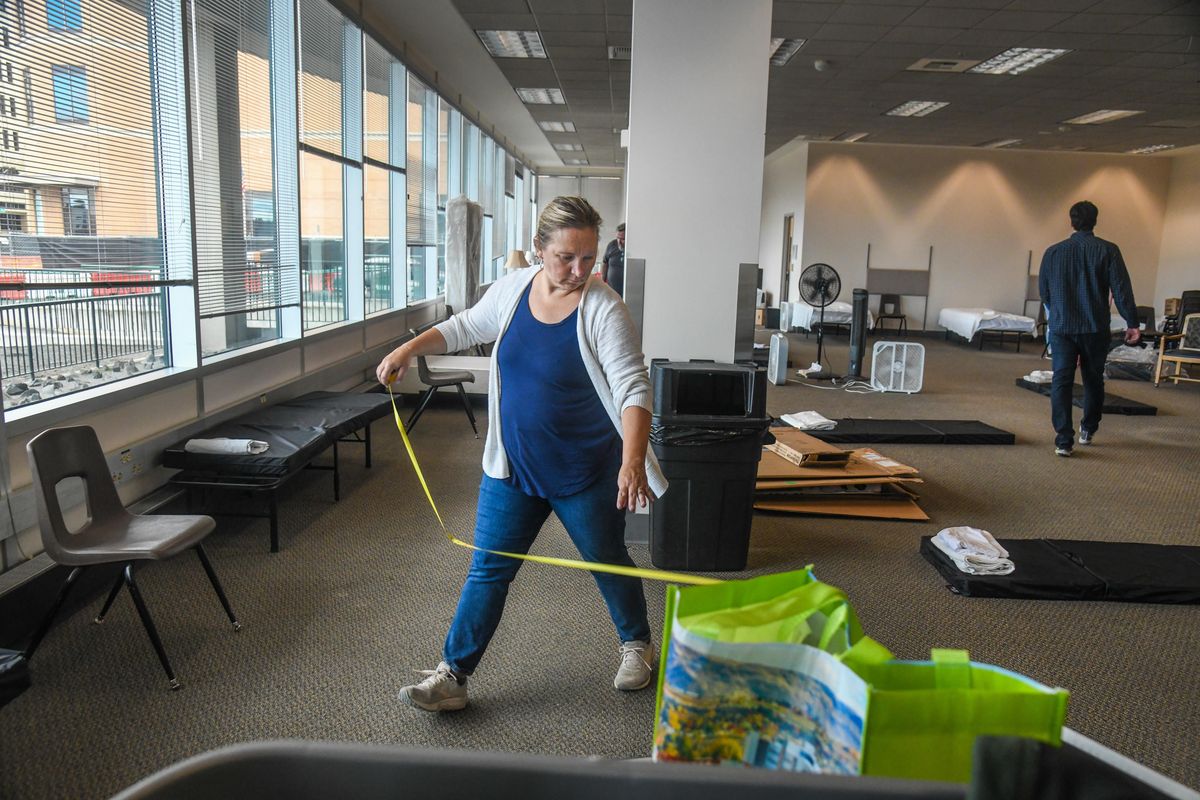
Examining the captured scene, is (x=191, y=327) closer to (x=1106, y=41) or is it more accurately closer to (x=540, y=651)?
(x=540, y=651)

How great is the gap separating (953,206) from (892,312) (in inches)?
82.6

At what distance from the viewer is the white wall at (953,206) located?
1498 cm

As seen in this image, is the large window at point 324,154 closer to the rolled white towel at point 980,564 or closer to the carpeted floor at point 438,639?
the carpeted floor at point 438,639

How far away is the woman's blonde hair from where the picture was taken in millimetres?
2184

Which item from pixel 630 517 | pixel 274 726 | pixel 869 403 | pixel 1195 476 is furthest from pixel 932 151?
pixel 274 726

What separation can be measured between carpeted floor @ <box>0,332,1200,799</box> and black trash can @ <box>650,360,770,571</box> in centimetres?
21

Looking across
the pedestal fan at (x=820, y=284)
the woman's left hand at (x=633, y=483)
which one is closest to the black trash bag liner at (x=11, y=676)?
the woman's left hand at (x=633, y=483)

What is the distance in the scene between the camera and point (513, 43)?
852cm

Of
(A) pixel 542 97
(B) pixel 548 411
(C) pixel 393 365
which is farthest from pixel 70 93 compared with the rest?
(A) pixel 542 97

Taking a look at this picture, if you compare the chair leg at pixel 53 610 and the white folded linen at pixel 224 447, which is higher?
the white folded linen at pixel 224 447

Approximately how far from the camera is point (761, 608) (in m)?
1.13

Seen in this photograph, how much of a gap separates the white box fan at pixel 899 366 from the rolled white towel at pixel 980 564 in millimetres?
5336

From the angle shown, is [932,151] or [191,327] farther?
[932,151]

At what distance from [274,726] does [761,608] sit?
184 centimetres
